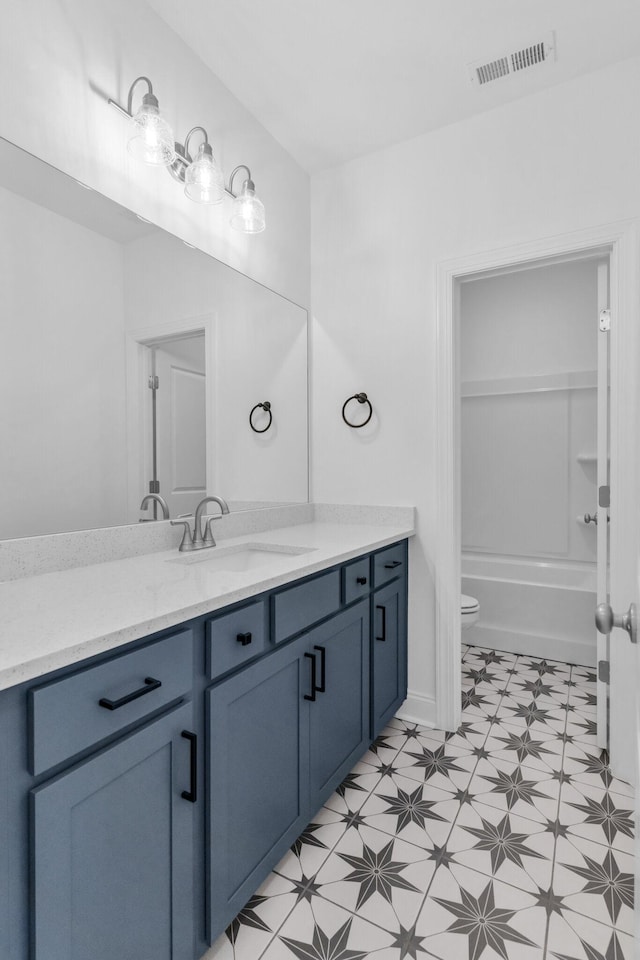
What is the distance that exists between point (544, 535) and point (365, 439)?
170 centimetres

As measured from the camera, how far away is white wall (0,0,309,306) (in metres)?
1.35

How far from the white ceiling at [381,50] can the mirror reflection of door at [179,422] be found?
104 centimetres

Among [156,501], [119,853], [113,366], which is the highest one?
[113,366]

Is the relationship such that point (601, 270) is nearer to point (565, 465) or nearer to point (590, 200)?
point (590, 200)

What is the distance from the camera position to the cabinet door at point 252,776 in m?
1.16

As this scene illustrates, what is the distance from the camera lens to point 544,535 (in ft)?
11.4

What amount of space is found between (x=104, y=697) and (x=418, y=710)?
1.82 m

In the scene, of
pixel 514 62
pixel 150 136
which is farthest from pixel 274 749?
pixel 514 62

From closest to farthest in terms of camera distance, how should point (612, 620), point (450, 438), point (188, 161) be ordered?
point (612, 620) → point (188, 161) → point (450, 438)

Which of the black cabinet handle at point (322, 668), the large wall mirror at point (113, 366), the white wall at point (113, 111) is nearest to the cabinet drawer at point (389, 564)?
the black cabinet handle at point (322, 668)

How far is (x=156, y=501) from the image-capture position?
5.89 feet

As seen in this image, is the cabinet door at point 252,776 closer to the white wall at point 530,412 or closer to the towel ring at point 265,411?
the towel ring at point 265,411

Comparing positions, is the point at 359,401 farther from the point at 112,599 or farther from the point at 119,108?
the point at 112,599

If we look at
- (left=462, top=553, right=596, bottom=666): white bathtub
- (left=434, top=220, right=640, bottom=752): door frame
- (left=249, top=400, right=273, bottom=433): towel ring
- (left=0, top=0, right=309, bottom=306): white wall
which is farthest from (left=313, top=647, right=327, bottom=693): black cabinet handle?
(left=462, top=553, right=596, bottom=666): white bathtub
